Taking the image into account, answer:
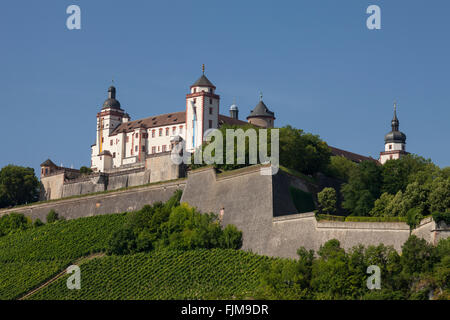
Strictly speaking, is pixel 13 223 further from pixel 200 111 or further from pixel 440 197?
pixel 440 197

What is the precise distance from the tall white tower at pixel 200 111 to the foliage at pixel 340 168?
12.6 meters

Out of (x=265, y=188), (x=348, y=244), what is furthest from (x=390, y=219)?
(x=265, y=188)

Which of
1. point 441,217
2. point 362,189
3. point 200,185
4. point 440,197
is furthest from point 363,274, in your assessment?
point 200,185

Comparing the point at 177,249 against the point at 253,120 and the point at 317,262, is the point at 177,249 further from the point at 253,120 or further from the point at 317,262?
the point at 253,120

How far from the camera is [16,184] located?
93812 millimetres

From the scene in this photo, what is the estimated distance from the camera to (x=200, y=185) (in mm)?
72625

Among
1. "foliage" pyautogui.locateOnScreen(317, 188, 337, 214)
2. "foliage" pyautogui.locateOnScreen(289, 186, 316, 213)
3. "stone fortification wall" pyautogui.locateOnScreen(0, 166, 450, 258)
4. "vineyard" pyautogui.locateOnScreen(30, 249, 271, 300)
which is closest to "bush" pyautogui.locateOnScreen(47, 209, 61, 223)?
"stone fortification wall" pyautogui.locateOnScreen(0, 166, 450, 258)

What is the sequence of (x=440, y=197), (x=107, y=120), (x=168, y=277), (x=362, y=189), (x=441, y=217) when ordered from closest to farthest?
(x=441, y=217), (x=440, y=197), (x=168, y=277), (x=362, y=189), (x=107, y=120)

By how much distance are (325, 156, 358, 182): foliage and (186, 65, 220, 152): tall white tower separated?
494 inches

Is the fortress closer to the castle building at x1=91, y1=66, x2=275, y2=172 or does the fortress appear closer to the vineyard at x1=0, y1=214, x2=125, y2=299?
the castle building at x1=91, y1=66, x2=275, y2=172

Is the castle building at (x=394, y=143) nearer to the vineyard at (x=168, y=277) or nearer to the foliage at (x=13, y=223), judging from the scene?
the foliage at (x=13, y=223)

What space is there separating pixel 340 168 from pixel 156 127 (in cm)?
2252

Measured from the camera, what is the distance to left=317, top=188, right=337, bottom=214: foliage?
69688 mm

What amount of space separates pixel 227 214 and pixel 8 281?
52.4 feet
